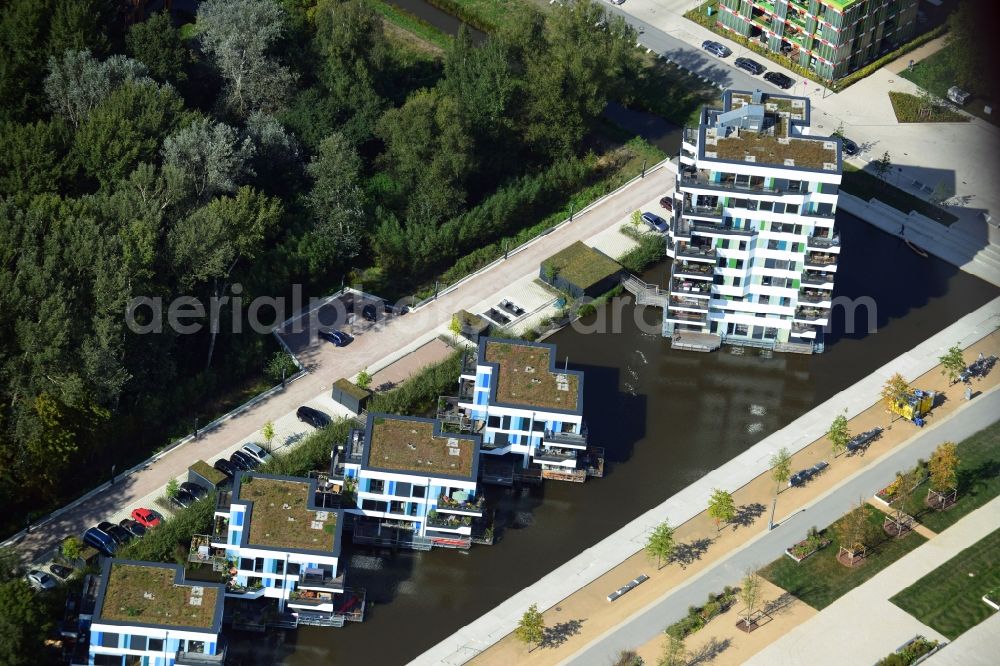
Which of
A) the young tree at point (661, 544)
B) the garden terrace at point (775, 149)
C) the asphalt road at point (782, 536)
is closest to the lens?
the asphalt road at point (782, 536)

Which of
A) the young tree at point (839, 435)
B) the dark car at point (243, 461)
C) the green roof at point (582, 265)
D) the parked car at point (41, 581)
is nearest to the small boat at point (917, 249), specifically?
the young tree at point (839, 435)

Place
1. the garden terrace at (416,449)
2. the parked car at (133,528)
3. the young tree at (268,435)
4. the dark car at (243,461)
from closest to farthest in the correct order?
the parked car at (133,528), the garden terrace at (416,449), the dark car at (243,461), the young tree at (268,435)

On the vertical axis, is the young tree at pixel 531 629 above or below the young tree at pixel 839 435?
below

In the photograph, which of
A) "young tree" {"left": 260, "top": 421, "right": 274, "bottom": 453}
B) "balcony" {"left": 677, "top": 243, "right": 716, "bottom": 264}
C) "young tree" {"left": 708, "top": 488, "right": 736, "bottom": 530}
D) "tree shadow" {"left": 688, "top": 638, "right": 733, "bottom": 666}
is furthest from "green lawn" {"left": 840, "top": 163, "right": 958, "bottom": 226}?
"young tree" {"left": 260, "top": 421, "right": 274, "bottom": 453}

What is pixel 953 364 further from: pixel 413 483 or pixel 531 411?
pixel 413 483

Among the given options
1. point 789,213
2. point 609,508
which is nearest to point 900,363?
point 789,213

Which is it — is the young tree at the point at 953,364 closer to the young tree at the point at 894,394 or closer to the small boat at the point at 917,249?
the young tree at the point at 894,394

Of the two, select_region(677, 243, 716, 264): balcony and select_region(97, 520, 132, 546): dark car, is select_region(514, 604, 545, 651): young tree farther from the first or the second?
select_region(677, 243, 716, 264): balcony
